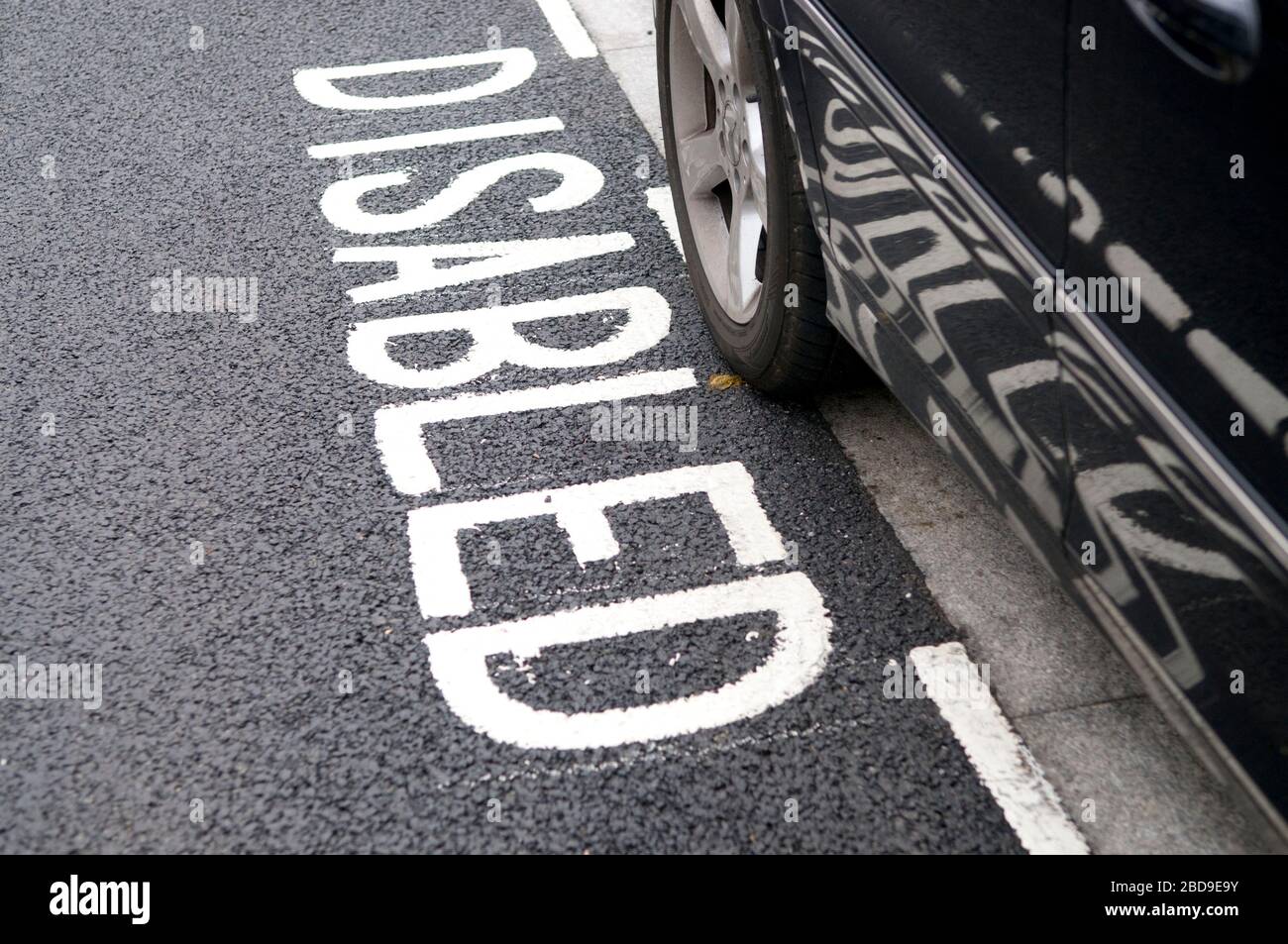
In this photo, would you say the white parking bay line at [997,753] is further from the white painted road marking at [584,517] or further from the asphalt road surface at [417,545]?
the white painted road marking at [584,517]

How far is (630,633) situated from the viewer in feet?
7.90

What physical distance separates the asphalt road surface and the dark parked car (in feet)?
1.73

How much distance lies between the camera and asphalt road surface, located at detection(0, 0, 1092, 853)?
2117mm

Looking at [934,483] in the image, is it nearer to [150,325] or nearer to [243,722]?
[243,722]

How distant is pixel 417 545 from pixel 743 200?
1.04 meters

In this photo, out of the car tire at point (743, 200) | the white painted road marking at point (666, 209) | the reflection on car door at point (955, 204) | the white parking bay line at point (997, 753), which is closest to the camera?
the reflection on car door at point (955, 204)

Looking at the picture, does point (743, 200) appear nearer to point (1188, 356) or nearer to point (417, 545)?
point (417, 545)

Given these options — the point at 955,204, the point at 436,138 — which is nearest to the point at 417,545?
the point at 955,204

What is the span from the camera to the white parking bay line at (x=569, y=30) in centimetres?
484

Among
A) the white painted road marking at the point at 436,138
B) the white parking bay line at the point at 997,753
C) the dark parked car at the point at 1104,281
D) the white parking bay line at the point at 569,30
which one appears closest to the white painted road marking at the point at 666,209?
the white painted road marking at the point at 436,138

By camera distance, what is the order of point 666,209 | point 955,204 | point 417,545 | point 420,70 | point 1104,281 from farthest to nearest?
1. point 420,70
2. point 666,209
3. point 417,545
4. point 955,204
5. point 1104,281

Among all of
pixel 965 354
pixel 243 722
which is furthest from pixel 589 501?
pixel 965 354

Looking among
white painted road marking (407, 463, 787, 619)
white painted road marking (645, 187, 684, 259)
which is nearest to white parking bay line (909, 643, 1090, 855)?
white painted road marking (407, 463, 787, 619)

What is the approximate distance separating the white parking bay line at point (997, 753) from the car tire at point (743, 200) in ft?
2.41
